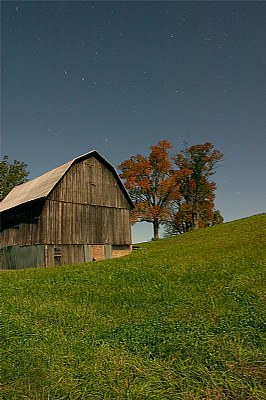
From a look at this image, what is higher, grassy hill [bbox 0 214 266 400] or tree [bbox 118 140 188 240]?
tree [bbox 118 140 188 240]

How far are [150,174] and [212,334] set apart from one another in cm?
4422

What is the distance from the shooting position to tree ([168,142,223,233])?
177 feet

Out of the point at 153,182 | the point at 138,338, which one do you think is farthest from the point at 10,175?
the point at 138,338

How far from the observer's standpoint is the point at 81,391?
17.1 feet

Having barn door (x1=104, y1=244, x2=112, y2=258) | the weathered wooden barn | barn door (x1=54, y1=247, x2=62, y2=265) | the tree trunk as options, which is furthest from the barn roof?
the tree trunk

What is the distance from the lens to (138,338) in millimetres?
7473

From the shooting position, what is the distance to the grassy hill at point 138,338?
5316 millimetres

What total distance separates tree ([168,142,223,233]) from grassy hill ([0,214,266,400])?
39626mm

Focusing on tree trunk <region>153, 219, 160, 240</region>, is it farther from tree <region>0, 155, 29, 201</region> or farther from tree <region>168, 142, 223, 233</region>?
tree <region>0, 155, 29, 201</region>

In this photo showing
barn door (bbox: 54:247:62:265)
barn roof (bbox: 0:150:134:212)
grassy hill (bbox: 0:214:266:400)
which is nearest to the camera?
grassy hill (bbox: 0:214:266:400)

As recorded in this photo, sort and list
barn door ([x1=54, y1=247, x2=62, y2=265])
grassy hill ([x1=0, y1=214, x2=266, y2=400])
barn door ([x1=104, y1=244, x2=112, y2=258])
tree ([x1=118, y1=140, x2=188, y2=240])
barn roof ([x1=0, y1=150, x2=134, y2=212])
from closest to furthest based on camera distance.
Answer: grassy hill ([x1=0, y1=214, x2=266, y2=400]), barn door ([x1=54, y1=247, x2=62, y2=265]), barn roof ([x1=0, y1=150, x2=134, y2=212]), barn door ([x1=104, y1=244, x2=112, y2=258]), tree ([x1=118, y1=140, x2=188, y2=240])

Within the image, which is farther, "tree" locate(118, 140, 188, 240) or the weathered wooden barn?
"tree" locate(118, 140, 188, 240)

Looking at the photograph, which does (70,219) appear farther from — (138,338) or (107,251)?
(138,338)

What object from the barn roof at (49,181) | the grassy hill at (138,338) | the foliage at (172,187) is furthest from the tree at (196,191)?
the grassy hill at (138,338)
